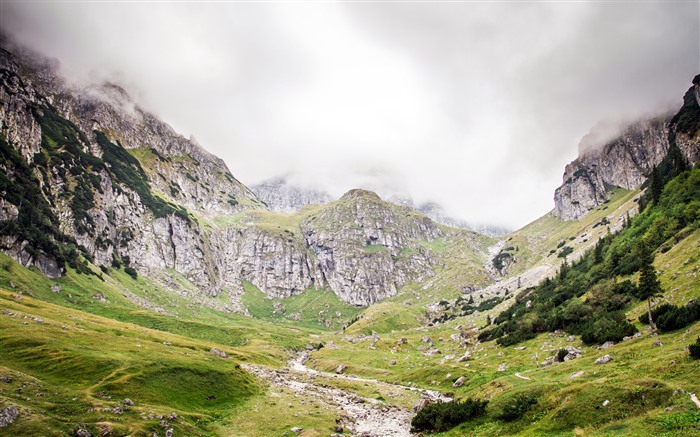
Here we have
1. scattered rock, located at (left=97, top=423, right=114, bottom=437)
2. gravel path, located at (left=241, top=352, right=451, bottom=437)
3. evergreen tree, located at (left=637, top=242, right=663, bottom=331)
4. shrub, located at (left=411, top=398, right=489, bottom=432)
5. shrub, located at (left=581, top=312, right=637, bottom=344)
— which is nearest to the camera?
scattered rock, located at (left=97, top=423, right=114, bottom=437)

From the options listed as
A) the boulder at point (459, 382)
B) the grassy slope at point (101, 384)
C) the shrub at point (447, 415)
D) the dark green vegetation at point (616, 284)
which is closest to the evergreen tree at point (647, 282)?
the dark green vegetation at point (616, 284)

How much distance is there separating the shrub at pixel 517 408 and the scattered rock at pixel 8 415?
46.7m

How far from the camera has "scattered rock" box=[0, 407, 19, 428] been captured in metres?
29.4

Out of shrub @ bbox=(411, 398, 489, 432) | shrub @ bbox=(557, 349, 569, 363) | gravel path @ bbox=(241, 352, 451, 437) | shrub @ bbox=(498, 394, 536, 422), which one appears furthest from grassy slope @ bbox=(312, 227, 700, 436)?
gravel path @ bbox=(241, 352, 451, 437)

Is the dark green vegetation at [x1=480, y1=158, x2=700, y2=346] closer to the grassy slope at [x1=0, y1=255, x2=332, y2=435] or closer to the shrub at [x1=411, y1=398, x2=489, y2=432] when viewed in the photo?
the shrub at [x1=411, y1=398, x2=489, y2=432]

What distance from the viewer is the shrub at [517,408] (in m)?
37.2

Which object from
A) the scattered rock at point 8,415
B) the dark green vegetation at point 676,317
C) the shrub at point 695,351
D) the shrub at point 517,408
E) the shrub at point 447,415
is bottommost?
the scattered rock at point 8,415

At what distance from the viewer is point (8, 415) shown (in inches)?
1190

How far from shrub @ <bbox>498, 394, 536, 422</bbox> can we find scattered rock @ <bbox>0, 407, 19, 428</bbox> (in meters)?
46.7

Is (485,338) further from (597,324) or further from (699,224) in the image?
(699,224)

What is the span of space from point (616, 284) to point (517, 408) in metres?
74.5

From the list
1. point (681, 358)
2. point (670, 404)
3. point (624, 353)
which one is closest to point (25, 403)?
point (670, 404)

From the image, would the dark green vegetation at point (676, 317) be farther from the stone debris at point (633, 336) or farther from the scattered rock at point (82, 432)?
the scattered rock at point (82, 432)

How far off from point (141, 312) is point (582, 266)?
213 metres
